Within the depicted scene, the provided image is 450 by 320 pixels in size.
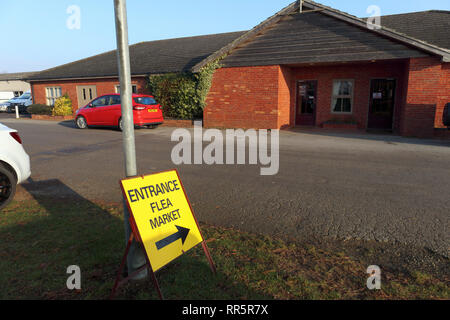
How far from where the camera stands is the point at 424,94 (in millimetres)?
12625

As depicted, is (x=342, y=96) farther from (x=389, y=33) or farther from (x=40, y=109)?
(x=40, y=109)

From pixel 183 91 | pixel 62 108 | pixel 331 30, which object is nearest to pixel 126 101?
pixel 331 30

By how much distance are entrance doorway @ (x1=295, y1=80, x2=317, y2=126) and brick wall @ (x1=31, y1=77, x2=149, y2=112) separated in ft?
31.7

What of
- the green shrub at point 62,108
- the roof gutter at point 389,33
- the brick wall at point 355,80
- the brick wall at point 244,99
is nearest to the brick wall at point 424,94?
the roof gutter at point 389,33

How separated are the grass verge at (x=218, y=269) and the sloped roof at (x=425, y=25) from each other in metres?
14.3

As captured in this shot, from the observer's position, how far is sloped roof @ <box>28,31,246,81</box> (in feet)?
65.2

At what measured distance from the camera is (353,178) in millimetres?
6516

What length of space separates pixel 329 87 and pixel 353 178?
11.1 metres

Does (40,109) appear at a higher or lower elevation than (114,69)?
lower

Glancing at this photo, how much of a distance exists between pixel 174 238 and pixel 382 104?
51.1ft

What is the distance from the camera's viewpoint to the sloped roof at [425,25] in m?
14.3

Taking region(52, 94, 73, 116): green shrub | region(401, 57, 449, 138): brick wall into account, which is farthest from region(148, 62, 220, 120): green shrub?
region(401, 57, 449, 138): brick wall

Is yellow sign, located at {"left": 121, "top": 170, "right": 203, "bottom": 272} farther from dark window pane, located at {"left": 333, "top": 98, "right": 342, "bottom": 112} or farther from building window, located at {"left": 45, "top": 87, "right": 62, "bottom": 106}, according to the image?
building window, located at {"left": 45, "top": 87, "right": 62, "bottom": 106}

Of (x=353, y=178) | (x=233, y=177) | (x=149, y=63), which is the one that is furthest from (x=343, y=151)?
(x=149, y=63)
